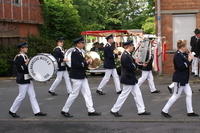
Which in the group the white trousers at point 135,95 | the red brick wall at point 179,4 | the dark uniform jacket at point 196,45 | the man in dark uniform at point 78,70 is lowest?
the white trousers at point 135,95

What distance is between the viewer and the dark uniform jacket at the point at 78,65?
10.3 m

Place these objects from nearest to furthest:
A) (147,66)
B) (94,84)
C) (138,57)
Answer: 1. (138,57)
2. (147,66)
3. (94,84)

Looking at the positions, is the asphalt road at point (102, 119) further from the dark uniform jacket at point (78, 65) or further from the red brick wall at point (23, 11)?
the red brick wall at point (23, 11)

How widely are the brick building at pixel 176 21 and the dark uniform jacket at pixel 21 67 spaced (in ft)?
31.0

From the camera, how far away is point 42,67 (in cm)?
1073

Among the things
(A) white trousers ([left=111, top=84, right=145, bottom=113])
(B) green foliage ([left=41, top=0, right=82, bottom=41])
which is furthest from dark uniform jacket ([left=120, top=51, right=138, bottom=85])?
(B) green foliage ([left=41, top=0, right=82, bottom=41])

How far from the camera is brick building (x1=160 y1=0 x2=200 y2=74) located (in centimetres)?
1855

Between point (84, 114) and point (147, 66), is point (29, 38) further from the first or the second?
point (84, 114)

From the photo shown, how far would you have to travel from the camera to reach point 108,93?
14000 millimetres

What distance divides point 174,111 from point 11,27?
64.2 ft

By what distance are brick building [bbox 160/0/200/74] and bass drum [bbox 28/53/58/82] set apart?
350 inches

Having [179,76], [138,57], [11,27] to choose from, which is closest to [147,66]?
→ [138,57]

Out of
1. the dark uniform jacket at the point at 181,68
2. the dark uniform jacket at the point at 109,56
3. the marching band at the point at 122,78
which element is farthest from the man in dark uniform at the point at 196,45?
the dark uniform jacket at the point at 181,68

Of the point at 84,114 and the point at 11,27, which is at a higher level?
the point at 11,27
